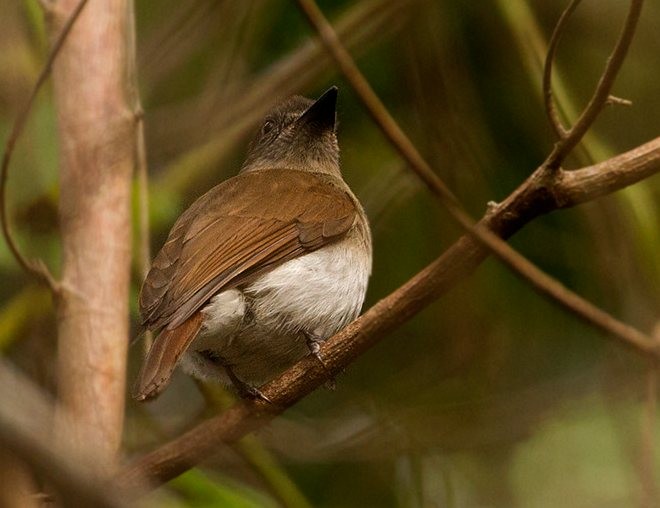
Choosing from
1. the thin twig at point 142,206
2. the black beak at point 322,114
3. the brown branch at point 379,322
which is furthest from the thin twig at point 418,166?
the black beak at point 322,114

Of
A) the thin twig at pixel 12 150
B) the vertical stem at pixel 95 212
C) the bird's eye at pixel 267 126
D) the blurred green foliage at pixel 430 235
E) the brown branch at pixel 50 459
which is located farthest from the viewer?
the bird's eye at pixel 267 126

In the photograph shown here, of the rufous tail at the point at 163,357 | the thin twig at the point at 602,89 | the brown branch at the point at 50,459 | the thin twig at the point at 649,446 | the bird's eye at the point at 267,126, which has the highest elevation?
the brown branch at the point at 50,459

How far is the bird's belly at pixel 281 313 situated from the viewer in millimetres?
2859

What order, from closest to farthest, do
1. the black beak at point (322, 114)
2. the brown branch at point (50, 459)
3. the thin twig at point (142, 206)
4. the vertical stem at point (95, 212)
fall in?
the brown branch at point (50, 459)
the vertical stem at point (95, 212)
the thin twig at point (142, 206)
the black beak at point (322, 114)

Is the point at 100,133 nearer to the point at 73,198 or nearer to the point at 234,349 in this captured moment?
the point at 73,198

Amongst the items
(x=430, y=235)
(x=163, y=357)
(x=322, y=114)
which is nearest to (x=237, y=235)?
(x=163, y=357)

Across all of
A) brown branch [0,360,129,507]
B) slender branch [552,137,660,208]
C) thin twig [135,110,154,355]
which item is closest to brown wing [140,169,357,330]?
thin twig [135,110,154,355]

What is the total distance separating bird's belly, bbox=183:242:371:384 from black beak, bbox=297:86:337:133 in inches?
26.6

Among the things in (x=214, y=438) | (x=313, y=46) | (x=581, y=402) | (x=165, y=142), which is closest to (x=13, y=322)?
(x=165, y=142)

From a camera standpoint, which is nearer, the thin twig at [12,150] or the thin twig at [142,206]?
the thin twig at [12,150]

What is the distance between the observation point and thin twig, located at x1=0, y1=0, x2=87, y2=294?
7.38 feet

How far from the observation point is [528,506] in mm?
3451

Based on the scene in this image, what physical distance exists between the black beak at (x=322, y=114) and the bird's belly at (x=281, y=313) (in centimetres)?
68

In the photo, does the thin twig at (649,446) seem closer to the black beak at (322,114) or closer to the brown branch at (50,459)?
the black beak at (322,114)
